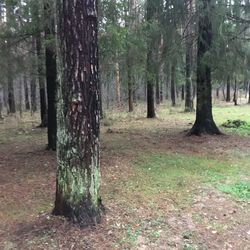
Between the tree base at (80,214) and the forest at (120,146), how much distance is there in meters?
0.02

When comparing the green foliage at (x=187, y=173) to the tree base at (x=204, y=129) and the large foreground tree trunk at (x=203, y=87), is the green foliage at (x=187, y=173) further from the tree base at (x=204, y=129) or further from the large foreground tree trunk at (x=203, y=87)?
the large foreground tree trunk at (x=203, y=87)

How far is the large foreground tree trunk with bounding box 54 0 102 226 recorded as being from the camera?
438 centimetres

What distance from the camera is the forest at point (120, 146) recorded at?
4438 millimetres

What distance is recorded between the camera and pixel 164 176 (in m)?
7.18

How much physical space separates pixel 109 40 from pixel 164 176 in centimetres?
360

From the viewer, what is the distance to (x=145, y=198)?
5.88 m

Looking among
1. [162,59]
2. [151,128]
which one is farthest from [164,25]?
[151,128]

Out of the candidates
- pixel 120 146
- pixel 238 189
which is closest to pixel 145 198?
pixel 238 189

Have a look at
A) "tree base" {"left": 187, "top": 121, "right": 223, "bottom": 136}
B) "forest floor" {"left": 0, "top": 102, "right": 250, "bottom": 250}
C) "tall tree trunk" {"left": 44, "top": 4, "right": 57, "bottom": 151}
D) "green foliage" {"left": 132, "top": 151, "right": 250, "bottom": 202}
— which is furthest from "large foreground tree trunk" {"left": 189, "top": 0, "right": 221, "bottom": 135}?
"tall tree trunk" {"left": 44, "top": 4, "right": 57, "bottom": 151}

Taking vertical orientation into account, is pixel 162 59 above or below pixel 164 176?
above

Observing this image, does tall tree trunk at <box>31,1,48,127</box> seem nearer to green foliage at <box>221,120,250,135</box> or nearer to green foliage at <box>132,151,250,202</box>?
green foliage at <box>132,151,250,202</box>

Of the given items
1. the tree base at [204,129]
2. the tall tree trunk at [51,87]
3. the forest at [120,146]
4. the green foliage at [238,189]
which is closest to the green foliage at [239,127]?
the forest at [120,146]

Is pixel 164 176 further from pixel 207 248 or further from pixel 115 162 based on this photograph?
pixel 207 248

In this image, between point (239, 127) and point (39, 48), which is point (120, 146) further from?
point (239, 127)
